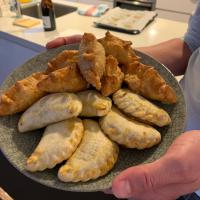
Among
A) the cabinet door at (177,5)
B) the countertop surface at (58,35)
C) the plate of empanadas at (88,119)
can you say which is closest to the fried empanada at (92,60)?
the plate of empanadas at (88,119)

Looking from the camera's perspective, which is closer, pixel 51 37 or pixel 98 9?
pixel 51 37

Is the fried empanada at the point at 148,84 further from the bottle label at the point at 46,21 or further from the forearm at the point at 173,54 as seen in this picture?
the bottle label at the point at 46,21

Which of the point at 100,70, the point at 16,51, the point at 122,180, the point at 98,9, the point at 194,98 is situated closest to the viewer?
the point at 122,180

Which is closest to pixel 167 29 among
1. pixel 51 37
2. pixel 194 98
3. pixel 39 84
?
pixel 51 37

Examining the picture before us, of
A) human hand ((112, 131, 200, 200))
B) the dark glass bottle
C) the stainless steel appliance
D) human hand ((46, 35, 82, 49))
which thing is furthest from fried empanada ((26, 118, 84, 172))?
the stainless steel appliance

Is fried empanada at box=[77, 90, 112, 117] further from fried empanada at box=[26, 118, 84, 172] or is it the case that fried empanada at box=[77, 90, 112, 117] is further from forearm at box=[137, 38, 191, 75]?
forearm at box=[137, 38, 191, 75]

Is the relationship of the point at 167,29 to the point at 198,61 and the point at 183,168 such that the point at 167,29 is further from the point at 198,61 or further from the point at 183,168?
the point at 183,168
